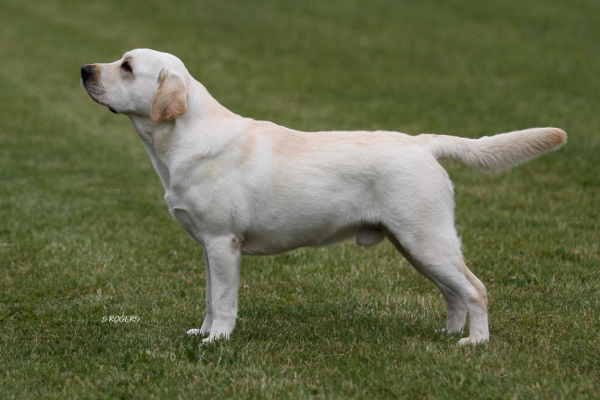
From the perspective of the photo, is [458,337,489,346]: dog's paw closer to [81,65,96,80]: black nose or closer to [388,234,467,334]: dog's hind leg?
[388,234,467,334]: dog's hind leg

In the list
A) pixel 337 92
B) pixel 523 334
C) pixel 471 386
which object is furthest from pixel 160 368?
pixel 337 92

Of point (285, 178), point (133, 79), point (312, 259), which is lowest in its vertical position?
point (312, 259)

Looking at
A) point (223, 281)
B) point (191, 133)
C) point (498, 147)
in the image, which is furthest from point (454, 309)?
point (191, 133)

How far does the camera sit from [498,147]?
14.6 feet

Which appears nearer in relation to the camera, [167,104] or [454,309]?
[167,104]

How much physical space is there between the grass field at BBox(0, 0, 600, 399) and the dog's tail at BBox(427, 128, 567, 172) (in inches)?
46.7

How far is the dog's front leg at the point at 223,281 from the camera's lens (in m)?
4.29

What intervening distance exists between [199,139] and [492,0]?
21.2m

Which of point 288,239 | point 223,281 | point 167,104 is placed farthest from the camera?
point 288,239

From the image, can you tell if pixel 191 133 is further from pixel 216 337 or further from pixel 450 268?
pixel 450 268

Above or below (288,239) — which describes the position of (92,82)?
above

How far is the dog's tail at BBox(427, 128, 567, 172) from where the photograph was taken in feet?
14.5

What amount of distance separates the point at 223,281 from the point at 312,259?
7.21 feet

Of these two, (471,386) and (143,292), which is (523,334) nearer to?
(471,386)
